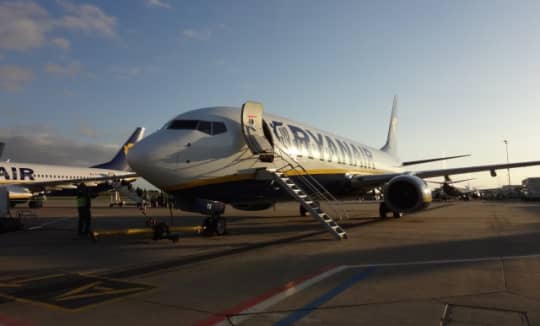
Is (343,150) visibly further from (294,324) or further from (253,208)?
(294,324)

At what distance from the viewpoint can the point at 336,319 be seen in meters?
3.78

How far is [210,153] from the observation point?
9.84 m

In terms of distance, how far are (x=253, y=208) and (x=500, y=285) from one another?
31.6 feet

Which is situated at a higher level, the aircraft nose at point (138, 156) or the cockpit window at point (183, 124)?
the cockpit window at point (183, 124)

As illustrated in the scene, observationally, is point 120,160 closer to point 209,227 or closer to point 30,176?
point 30,176

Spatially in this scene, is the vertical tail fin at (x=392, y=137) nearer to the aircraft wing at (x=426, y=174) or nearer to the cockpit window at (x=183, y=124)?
the aircraft wing at (x=426, y=174)

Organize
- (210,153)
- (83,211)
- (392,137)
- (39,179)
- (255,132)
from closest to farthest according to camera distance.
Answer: (210,153)
(255,132)
(83,211)
(392,137)
(39,179)

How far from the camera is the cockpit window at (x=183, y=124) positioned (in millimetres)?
10102

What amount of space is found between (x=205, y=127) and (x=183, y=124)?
0.59 metres

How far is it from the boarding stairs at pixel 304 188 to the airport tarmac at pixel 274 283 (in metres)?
0.73

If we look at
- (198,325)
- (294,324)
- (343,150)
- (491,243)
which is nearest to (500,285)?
(294,324)

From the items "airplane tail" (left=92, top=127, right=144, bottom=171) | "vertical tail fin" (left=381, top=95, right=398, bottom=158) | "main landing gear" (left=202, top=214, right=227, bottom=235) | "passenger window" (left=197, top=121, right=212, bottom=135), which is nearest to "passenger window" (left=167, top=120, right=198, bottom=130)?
"passenger window" (left=197, top=121, right=212, bottom=135)

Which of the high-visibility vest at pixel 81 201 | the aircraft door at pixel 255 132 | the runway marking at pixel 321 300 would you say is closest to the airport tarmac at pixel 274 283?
the runway marking at pixel 321 300

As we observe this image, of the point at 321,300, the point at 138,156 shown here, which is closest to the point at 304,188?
the point at 138,156
